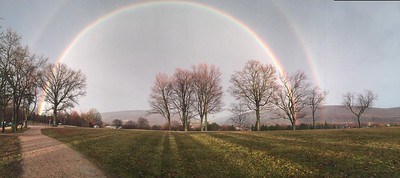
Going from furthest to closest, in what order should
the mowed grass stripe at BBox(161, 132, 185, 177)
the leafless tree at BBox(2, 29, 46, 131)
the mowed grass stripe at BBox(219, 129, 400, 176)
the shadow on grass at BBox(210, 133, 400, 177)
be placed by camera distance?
the leafless tree at BBox(2, 29, 46, 131) → the mowed grass stripe at BBox(161, 132, 185, 177) → the mowed grass stripe at BBox(219, 129, 400, 176) → the shadow on grass at BBox(210, 133, 400, 177)

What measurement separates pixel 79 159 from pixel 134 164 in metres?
3.57

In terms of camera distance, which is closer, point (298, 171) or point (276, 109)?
point (298, 171)

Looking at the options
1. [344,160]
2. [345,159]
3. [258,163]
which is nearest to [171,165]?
[258,163]

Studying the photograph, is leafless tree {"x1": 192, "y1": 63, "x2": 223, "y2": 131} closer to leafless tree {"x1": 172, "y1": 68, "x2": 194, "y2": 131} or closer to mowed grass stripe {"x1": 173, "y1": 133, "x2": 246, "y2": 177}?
leafless tree {"x1": 172, "y1": 68, "x2": 194, "y2": 131}

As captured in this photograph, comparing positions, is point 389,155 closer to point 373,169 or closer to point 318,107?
point 373,169

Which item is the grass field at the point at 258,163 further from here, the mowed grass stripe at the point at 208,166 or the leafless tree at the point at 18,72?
the leafless tree at the point at 18,72

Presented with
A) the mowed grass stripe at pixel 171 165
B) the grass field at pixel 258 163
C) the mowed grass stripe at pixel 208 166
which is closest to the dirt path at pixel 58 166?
the grass field at pixel 258 163

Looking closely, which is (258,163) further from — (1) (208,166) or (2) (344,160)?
(2) (344,160)

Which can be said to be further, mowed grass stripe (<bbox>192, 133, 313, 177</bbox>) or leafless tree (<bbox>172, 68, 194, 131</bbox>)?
leafless tree (<bbox>172, 68, 194, 131</bbox>)

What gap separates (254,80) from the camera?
193ft

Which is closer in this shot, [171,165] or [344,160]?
[344,160]

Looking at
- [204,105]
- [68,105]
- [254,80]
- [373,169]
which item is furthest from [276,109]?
[373,169]

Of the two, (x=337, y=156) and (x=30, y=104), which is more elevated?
(x=30, y=104)

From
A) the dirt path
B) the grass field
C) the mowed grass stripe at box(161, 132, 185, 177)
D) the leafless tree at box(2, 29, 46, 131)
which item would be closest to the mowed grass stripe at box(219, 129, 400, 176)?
the grass field
